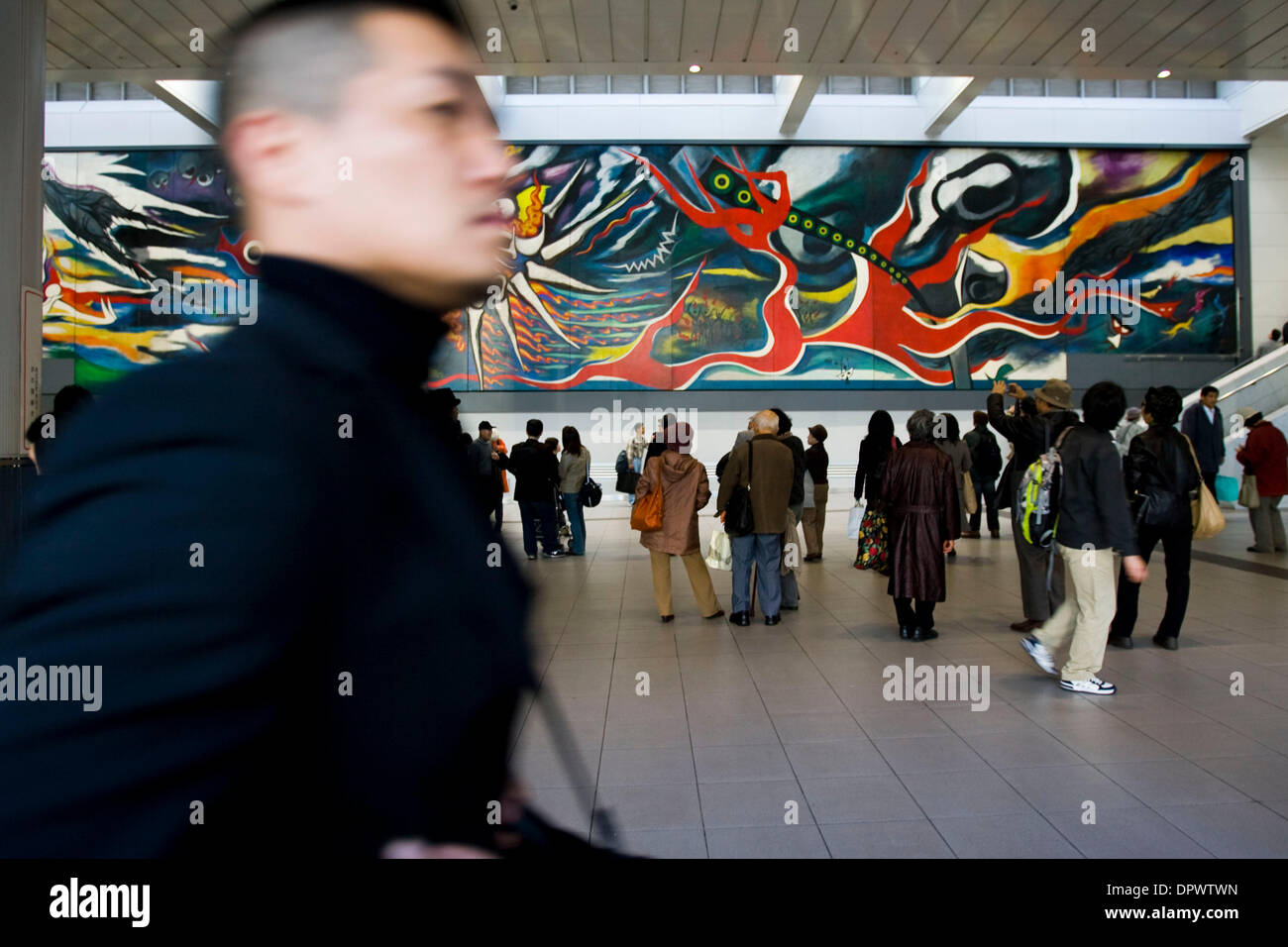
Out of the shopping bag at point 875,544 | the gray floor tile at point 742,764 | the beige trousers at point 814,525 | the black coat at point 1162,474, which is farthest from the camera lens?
the beige trousers at point 814,525

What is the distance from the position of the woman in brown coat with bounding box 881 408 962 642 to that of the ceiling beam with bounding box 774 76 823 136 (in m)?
12.2

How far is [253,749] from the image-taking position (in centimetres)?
56

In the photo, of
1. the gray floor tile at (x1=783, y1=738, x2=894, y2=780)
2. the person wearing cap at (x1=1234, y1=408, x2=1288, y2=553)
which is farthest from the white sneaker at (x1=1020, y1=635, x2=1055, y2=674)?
the person wearing cap at (x1=1234, y1=408, x2=1288, y2=553)

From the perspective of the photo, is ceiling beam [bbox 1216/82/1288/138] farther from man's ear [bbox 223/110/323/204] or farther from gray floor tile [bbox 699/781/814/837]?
man's ear [bbox 223/110/323/204]

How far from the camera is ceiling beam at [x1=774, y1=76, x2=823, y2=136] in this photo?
18.0 metres

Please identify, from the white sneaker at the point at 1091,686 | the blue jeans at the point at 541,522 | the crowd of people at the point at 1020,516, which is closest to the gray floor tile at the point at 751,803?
the crowd of people at the point at 1020,516

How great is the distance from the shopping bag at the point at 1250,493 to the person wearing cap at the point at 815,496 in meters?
4.87

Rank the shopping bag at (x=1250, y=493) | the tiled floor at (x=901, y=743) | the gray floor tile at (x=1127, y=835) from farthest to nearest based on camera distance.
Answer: the shopping bag at (x=1250, y=493) → the tiled floor at (x=901, y=743) → the gray floor tile at (x=1127, y=835)

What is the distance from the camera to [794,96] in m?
18.7

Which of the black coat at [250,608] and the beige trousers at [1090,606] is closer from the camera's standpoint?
the black coat at [250,608]

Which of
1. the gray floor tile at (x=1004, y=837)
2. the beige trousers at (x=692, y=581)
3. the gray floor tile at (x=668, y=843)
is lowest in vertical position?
the gray floor tile at (x=668, y=843)

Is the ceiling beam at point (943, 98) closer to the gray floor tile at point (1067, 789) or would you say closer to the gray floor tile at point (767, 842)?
the gray floor tile at point (1067, 789)

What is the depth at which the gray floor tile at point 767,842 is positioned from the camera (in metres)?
3.45

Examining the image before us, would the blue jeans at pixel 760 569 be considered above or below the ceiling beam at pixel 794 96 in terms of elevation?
below
